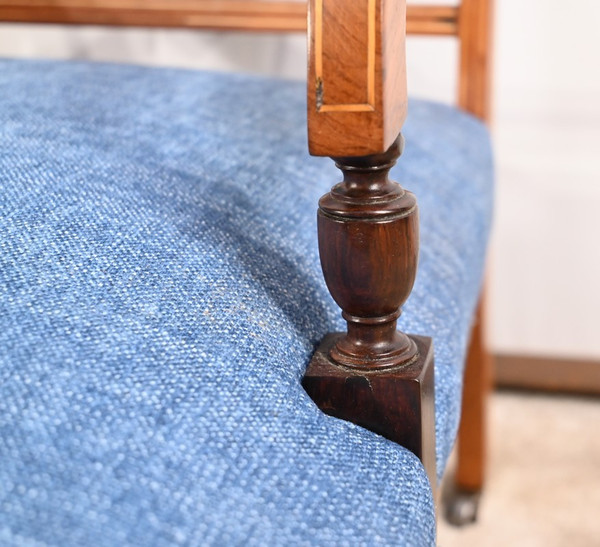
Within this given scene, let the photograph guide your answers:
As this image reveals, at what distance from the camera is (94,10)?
35.8 inches

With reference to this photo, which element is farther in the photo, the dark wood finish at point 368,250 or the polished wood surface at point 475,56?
the polished wood surface at point 475,56

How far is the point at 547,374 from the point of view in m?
1.19

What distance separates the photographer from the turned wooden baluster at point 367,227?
0.29 meters

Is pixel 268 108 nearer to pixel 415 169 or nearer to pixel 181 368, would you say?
pixel 415 169

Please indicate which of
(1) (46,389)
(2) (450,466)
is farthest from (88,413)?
(2) (450,466)

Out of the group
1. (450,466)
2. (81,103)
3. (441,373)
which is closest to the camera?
(441,373)

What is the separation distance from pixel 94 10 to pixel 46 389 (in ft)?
2.36

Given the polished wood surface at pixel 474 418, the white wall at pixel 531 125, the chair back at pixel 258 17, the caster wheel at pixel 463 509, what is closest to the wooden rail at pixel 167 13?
the chair back at pixel 258 17

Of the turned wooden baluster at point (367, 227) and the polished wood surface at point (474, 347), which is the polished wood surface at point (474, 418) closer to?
the polished wood surface at point (474, 347)

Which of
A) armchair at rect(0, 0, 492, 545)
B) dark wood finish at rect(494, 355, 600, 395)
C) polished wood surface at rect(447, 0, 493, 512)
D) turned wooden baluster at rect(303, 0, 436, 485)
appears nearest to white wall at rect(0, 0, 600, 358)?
dark wood finish at rect(494, 355, 600, 395)

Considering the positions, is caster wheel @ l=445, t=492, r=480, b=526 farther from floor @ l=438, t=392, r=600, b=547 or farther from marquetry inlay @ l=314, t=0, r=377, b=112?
marquetry inlay @ l=314, t=0, r=377, b=112

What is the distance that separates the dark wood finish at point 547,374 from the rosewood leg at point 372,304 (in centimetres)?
87

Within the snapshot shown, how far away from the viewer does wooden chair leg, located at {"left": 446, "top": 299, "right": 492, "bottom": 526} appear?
0.94m

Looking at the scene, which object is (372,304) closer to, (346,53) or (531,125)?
(346,53)
